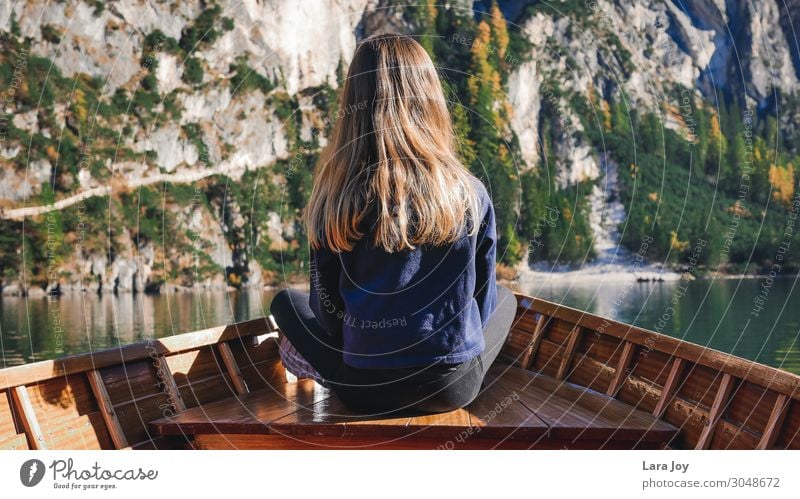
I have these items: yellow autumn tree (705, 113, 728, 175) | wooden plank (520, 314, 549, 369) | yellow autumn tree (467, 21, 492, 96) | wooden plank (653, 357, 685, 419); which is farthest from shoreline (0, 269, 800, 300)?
wooden plank (653, 357, 685, 419)

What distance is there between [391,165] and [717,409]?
5.17 ft

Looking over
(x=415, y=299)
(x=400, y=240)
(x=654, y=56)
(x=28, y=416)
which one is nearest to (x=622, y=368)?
(x=415, y=299)

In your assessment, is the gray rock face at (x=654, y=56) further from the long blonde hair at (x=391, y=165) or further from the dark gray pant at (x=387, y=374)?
the long blonde hair at (x=391, y=165)

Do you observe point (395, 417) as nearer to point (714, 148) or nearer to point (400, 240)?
point (400, 240)

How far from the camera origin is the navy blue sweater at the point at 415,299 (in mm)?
2795

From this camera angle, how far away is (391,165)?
Answer: 2.81m

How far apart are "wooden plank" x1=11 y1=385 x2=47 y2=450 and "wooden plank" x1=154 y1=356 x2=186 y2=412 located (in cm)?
61

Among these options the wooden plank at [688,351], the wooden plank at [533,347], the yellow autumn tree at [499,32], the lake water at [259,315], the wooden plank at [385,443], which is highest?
the yellow autumn tree at [499,32]

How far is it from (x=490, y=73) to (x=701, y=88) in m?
19.9

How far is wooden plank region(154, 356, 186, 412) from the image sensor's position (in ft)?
11.9

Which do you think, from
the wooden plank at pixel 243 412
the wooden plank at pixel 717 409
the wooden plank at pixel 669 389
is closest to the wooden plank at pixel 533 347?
the wooden plank at pixel 669 389

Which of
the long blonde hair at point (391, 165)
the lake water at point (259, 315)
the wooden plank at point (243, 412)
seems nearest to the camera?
the long blonde hair at point (391, 165)

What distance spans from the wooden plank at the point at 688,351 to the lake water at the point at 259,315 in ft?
38.2
